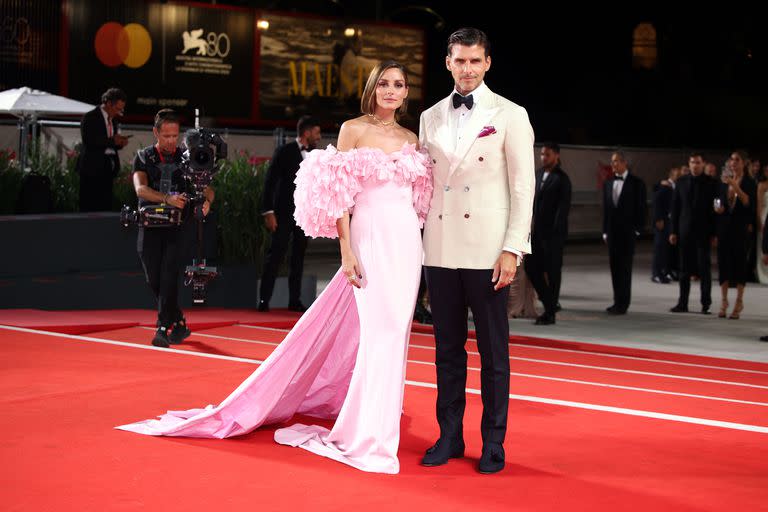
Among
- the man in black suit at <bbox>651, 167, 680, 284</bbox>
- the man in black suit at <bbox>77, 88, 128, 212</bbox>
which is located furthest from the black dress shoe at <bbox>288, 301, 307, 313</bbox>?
the man in black suit at <bbox>651, 167, 680, 284</bbox>

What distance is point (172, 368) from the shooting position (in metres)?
8.16

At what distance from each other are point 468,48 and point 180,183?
4.01 meters

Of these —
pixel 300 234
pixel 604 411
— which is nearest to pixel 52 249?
pixel 300 234

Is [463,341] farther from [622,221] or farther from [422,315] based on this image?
[622,221]

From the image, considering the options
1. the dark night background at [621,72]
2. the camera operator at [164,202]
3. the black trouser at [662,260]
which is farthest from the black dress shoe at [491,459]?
the dark night background at [621,72]

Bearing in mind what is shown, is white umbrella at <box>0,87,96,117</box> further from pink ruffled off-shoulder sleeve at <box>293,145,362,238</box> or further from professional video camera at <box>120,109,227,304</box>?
pink ruffled off-shoulder sleeve at <box>293,145,362,238</box>

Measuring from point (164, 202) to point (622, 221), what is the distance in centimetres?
652

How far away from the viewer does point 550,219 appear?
12945mm

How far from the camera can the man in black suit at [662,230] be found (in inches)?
686

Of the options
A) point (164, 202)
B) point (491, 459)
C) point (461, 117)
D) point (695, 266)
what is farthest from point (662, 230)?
point (491, 459)

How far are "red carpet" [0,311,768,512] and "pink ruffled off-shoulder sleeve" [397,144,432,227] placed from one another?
124 cm

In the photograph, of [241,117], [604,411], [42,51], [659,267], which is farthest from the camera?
[241,117]

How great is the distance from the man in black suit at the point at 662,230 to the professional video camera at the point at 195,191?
9519 millimetres

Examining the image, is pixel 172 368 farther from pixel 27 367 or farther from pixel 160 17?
pixel 160 17
